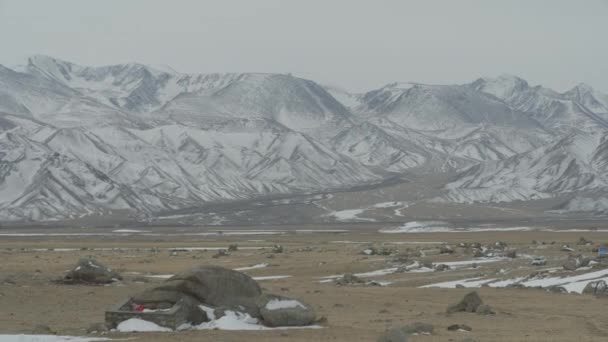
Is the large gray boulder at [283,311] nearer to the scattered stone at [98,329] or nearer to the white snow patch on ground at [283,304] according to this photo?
the white snow patch on ground at [283,304]

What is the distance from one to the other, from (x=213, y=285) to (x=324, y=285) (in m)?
26.4

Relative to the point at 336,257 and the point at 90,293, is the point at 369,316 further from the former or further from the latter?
the point at 336,257

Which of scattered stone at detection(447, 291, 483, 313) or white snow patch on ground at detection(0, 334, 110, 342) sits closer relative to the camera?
→ white snow patch on ground at detection(0, 334, 110, 342)

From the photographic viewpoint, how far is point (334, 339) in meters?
31.3

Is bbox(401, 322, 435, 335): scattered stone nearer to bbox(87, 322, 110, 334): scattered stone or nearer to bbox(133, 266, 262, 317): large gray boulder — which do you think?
bbox(133, 266, 262, 317): large gray boulder

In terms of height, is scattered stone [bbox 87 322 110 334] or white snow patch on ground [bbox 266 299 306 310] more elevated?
white snow patch on ground [bbox 266 299 306 310]

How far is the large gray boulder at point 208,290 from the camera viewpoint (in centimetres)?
3479

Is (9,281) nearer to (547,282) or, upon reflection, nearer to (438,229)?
(547,282)

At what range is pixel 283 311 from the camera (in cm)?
3494

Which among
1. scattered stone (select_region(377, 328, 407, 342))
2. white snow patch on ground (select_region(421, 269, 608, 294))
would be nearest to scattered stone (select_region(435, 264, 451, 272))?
white snow patch on ground (select_region(421, 269, 608, 294))

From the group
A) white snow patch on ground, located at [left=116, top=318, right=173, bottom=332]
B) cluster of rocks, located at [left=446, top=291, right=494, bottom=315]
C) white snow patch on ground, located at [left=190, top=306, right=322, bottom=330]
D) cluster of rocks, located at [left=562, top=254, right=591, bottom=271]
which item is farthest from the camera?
cluster of rocks, located at [left=562, top=254, right=591, bottom=271]

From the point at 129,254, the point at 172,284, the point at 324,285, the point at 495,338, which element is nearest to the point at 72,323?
the point at 172,284

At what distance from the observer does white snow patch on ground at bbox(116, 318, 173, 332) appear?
3281 centimetres

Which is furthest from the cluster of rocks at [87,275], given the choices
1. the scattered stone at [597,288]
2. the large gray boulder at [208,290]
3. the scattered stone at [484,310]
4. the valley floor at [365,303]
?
the scattered stone at [597,288]
